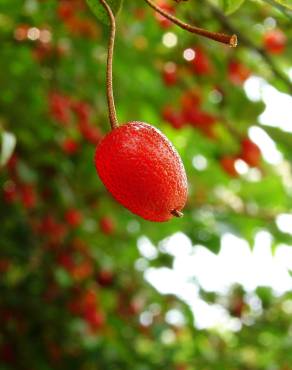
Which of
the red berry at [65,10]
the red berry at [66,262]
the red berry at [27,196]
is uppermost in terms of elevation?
the red berry at [65,10]

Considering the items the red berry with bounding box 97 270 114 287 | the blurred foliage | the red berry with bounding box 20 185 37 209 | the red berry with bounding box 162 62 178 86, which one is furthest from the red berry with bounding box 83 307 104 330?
the red berry with bounding box 162 62 178 86

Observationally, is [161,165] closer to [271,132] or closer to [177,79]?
[271,132]

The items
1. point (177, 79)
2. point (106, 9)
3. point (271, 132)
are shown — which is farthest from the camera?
point (177, 79)

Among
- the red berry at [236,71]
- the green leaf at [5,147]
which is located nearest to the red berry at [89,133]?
the red berry at [236,71]

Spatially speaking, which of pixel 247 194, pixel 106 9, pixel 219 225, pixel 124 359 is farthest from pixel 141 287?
pixel 106 9

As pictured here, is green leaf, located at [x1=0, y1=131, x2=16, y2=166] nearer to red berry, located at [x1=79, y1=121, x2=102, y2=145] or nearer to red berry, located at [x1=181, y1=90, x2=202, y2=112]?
red berry, located at [x1=79, y1=121, x2=102, y2=145]

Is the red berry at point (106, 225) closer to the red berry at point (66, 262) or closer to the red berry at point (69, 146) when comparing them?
the red berry at point (66, 262)

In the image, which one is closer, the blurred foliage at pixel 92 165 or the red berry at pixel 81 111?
the blurred foliage at pixel 92 165
